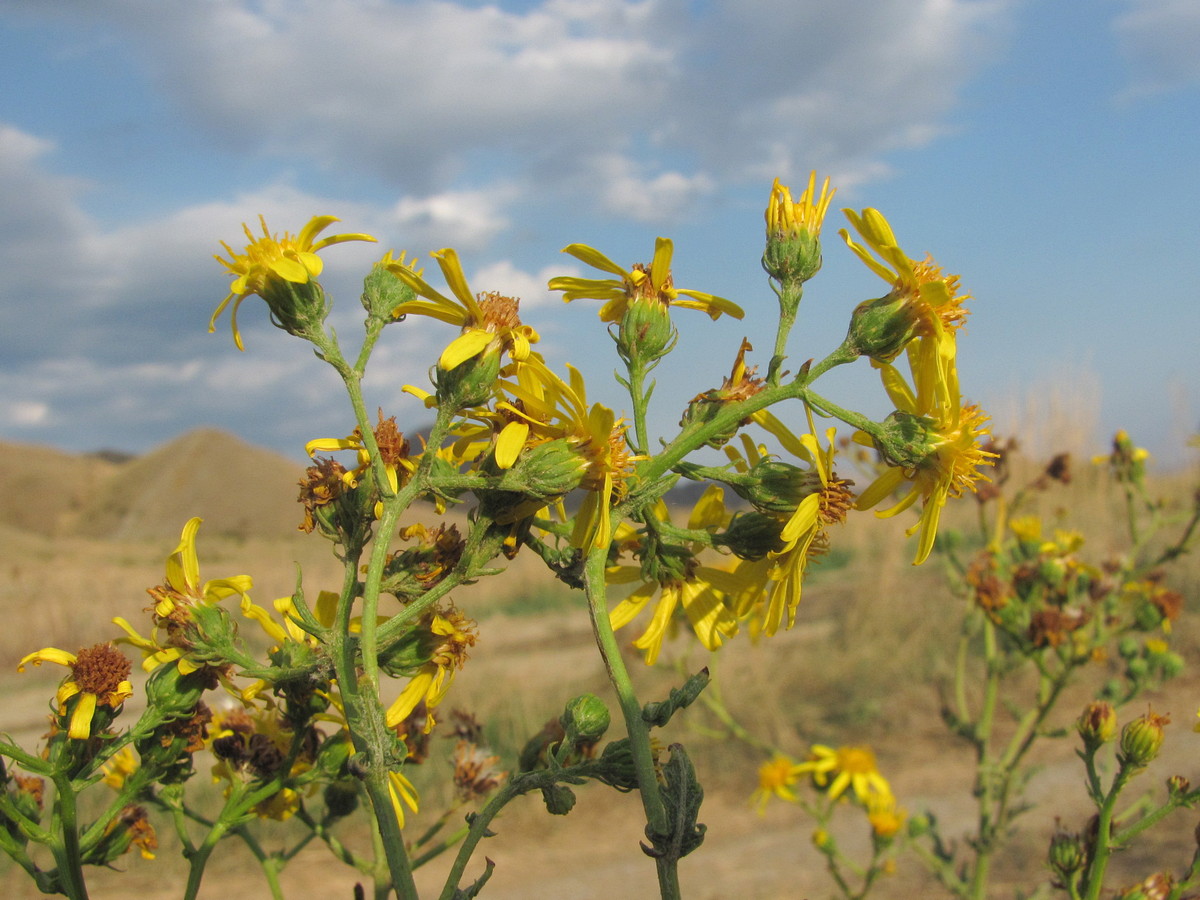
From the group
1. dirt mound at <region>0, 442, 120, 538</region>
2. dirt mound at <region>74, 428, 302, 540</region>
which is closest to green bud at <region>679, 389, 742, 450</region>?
dirt mound at <region>74, 428, 302, 540</region>

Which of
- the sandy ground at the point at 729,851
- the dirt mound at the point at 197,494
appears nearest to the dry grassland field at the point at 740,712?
the sandy ground at the point at 729,851

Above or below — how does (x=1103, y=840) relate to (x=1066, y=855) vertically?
above

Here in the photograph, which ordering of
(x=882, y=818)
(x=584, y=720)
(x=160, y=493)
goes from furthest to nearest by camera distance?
1. (x=160, y=493)
2. (x=882, y=818)
3. (x=584, y=720)

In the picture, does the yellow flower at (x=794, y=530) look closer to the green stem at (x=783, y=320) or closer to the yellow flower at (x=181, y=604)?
the green stem at (x=783, y=320)

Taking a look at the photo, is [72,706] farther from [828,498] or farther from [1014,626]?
[1014,626]

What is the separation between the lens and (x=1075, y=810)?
6570 millimetres

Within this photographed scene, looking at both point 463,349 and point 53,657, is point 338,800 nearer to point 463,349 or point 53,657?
point 53,657

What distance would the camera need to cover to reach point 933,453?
4.37 ft

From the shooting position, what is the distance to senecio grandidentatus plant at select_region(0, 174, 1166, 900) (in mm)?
1142

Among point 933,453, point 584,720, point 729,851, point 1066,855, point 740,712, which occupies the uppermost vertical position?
point 933,453

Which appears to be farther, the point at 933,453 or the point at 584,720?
the point at 933,453

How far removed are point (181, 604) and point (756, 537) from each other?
0.91 metres

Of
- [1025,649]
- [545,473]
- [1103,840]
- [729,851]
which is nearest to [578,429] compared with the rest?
[545,473]

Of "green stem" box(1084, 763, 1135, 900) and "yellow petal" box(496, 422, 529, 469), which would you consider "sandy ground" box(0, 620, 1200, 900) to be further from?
"yellow petal" box(496, 422, 529, 469)
